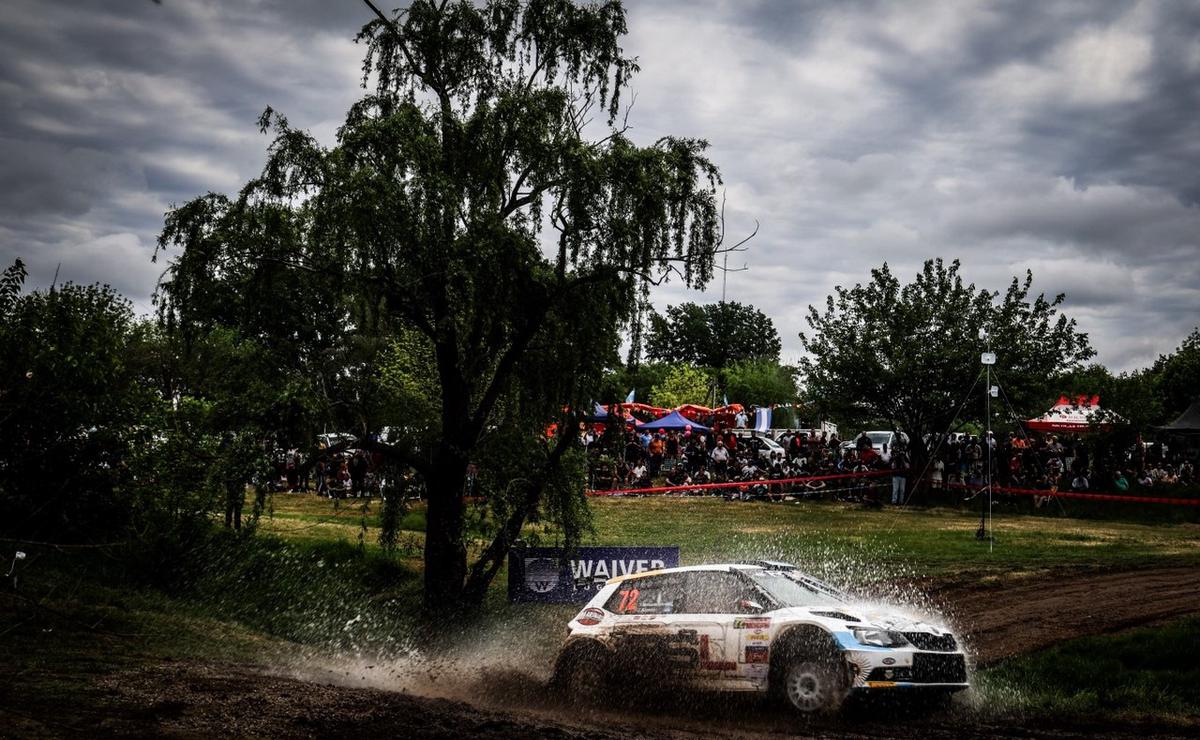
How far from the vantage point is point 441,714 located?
365 inches

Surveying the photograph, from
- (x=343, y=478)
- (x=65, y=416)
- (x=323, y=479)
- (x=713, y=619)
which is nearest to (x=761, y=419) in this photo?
(x=343, y=478)

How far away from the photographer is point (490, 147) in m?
14.8

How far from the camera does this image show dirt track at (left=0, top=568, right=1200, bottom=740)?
841cm

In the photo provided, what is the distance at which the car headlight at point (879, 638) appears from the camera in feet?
29.5

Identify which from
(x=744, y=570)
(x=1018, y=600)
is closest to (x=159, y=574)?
(x=744, y=570)

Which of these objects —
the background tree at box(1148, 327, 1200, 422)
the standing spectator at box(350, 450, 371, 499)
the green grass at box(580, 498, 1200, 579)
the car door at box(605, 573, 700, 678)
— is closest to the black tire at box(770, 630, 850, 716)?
the car door at box(605, 573, 700, 678)

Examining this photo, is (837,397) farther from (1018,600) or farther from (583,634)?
(583,634)

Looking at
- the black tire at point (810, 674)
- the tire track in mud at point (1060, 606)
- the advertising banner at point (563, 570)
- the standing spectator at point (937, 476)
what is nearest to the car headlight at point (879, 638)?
A: the black tire at point (810, 674)

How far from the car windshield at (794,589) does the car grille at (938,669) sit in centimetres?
110

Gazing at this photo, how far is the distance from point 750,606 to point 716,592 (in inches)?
18.8

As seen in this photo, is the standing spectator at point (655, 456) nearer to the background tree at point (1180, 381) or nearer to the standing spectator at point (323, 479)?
the standing spectator at point (323, 479)

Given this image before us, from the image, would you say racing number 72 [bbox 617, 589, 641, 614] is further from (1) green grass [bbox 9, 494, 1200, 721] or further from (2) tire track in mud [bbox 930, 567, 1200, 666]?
(2) tire track in mud [bbox 930, 567, 1200, 666]

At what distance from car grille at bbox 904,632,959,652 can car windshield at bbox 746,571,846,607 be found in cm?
94

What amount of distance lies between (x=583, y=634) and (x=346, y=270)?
278 inches
